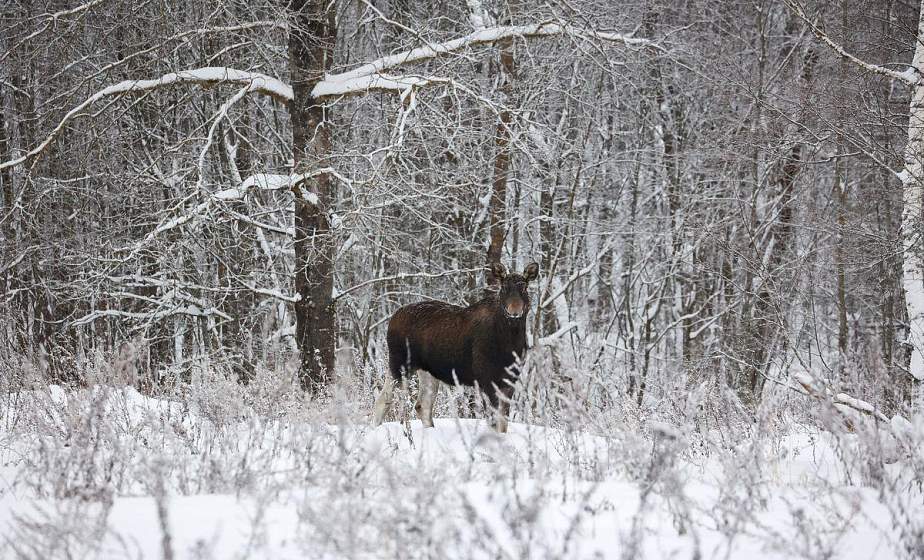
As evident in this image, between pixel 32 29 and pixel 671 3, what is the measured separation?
13.2m

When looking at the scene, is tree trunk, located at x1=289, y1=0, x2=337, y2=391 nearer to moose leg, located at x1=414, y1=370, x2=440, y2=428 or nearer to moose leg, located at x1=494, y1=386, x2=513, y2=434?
moose leg, located at x1=414, y1=370, x2=440, y2=428

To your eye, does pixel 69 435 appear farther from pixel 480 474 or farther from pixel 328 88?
pixel 328 88

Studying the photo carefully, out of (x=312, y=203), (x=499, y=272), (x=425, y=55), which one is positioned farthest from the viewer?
(x=312, y=203)

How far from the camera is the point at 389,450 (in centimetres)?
578

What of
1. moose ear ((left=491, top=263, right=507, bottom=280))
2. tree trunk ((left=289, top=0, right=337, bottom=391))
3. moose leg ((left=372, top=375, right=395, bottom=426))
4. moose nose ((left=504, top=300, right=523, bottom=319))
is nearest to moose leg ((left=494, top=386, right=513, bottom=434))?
moose nose ((left=504, top=300, right=523, bottom=319))

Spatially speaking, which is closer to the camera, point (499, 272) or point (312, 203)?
point (499, 272)

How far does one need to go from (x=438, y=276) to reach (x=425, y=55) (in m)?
4.12

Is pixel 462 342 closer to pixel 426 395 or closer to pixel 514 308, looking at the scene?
pixel 426 395

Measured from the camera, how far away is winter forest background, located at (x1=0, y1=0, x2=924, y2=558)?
356 cm

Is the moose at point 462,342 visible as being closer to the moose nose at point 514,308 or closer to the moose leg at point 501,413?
the moose nose at point 514,308

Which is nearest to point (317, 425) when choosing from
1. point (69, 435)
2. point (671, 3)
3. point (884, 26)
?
point (69, 435)

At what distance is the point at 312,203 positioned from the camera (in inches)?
394

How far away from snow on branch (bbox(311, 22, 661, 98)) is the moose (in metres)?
2.82

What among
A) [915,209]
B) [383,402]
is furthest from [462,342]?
[915,209]
